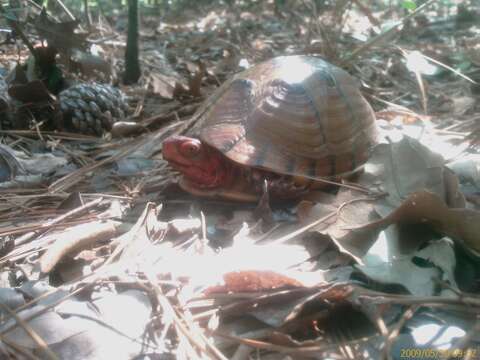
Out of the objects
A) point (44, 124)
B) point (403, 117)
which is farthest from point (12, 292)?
point (403, 117)

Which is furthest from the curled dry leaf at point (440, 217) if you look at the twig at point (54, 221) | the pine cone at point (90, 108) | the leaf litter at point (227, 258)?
the pine cone at point (90, 108)

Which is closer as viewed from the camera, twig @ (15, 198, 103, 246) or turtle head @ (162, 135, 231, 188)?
twig @ (15, 198, 103, 246)

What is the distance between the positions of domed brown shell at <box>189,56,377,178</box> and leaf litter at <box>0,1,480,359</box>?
0.44 ft

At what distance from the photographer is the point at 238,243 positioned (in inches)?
53.7

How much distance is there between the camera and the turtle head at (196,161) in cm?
163

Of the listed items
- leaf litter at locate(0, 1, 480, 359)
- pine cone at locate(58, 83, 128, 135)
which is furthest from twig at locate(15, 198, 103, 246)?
pine cone at locate(58, 83, 128, 135)

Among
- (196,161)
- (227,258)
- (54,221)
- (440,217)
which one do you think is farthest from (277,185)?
(54,221)

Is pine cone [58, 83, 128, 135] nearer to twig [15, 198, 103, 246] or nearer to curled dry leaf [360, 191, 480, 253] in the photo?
twig [15, 198, 103, 246]

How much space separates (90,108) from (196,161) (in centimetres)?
106

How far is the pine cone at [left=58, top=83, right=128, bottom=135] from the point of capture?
8.07 ft
